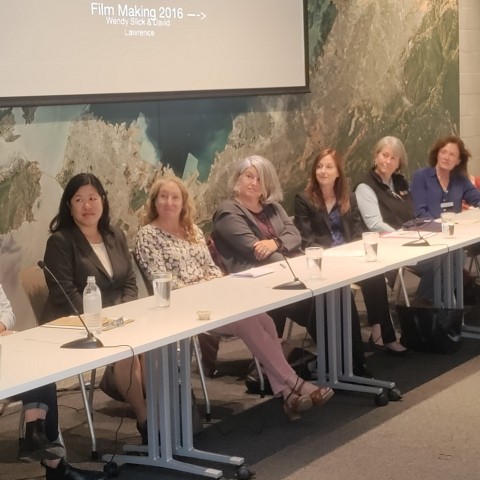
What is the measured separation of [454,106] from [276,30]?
105 inches

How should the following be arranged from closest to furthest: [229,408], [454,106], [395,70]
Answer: [229,408]
[395,70]
[454,106]

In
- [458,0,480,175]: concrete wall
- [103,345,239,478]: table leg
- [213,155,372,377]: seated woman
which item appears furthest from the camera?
[458,0,480,175]: concrete wall

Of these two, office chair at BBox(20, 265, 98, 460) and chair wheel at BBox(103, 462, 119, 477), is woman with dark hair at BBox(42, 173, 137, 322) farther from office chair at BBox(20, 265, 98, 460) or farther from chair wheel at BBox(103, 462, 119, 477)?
chair wheel at BBox(103, 462, 119, 477)

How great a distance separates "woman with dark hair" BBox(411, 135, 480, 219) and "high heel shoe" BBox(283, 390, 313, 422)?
2380 mm

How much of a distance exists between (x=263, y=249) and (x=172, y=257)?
56 centimetres

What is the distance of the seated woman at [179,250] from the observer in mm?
4480

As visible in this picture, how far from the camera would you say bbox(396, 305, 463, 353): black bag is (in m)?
5.45

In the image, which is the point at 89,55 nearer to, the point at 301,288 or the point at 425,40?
the point at 301,288

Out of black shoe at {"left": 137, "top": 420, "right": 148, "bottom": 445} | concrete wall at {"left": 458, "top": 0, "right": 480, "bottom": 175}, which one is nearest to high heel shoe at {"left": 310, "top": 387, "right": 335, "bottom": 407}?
black shoe at {"left": 137, "top": 420, "right": 148, "bottom": 445}

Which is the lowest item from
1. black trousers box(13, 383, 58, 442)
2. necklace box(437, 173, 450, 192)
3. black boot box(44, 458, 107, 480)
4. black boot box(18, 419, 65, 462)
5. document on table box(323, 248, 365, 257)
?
black boot box(44, 458, 107, 480)

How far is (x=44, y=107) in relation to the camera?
521 centimetres

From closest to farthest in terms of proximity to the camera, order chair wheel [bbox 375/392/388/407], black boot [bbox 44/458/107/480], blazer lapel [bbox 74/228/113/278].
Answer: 1. black boot [bbox 44/458/107/480]
2. blazer lapel [bbox 74/228/113/278]
3. chair wheel [bbox 375/392/388/407]

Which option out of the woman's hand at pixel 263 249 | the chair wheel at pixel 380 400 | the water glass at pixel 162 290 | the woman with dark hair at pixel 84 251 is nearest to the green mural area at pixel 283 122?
the woman with dark hair at pixel 84 251

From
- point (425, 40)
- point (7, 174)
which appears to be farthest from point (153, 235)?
point (425, 40)
